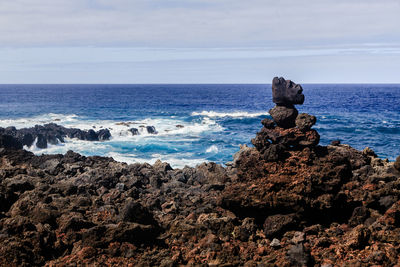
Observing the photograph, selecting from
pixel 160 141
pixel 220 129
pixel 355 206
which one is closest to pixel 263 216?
pixel 355 206

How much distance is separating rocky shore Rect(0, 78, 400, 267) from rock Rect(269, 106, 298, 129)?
0.03m

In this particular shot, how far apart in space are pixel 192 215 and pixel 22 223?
4821 millimetres

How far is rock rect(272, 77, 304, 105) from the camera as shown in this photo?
12.1 m

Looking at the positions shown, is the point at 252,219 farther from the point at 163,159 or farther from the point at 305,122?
the point at 163,159

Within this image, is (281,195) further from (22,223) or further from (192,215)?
(22,223)

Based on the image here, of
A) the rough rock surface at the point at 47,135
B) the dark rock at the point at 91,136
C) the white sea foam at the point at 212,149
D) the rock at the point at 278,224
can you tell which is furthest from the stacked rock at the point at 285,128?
the dark rock at the point at 91,136

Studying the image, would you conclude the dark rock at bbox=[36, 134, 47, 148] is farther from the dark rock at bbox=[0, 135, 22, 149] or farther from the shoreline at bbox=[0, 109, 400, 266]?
the shoreline at bbox=[0, 109, 400, 266]

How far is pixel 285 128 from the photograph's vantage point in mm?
12242

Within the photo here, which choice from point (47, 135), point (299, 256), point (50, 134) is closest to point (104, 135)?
point (50, 134)

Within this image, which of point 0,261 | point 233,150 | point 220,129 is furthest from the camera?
point 220,129

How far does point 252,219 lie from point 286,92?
14.6 feet

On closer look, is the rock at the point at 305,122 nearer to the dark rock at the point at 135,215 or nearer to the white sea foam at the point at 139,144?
the dark rock at the point at 135,215

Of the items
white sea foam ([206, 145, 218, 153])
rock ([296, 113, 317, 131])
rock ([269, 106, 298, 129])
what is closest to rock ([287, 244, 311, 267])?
rock ([296, 113, 317, 131])

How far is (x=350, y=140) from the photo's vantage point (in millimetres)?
42219
